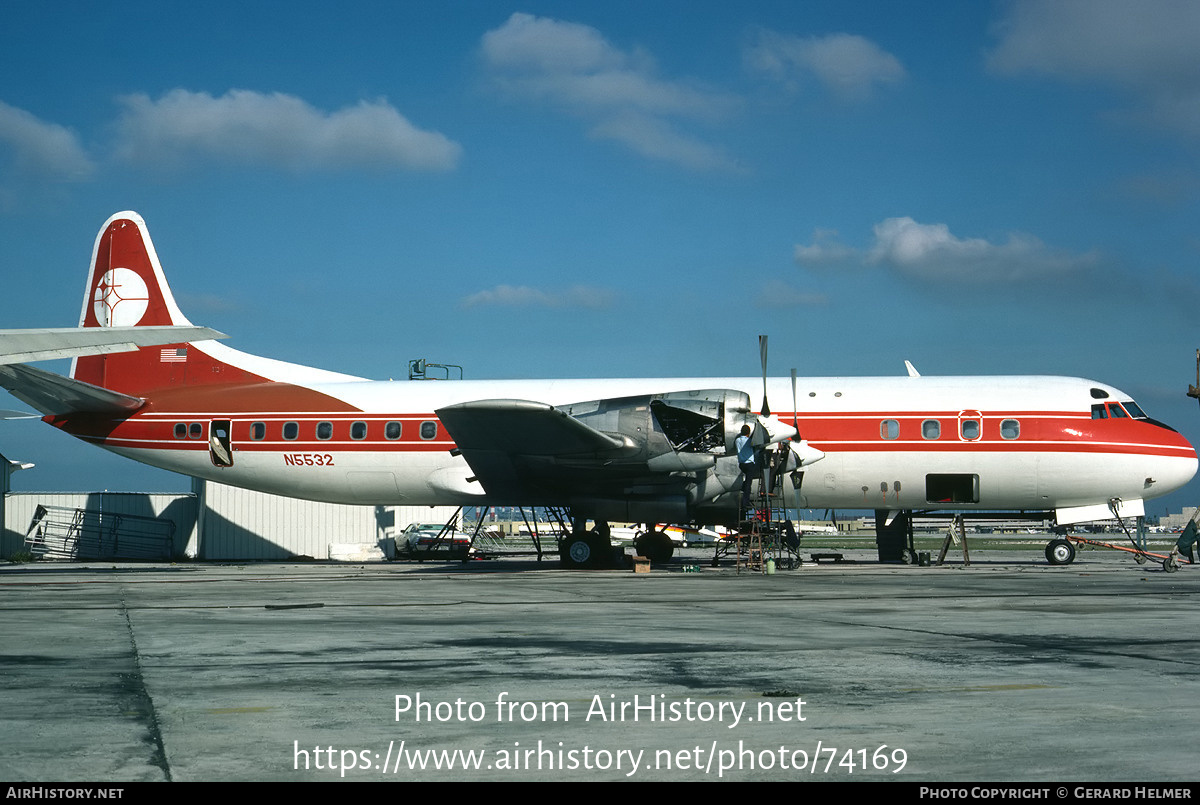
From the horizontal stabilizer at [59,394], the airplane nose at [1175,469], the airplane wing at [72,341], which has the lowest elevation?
the airplane nose at [1175,469]

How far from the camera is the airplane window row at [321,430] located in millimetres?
27625

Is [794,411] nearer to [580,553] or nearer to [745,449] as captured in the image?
[745,449]

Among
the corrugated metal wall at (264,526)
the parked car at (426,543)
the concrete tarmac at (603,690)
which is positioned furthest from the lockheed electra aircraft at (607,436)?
the parked car at (426,543)

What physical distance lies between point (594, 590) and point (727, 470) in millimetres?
7176

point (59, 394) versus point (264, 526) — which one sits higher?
point (59, 394)

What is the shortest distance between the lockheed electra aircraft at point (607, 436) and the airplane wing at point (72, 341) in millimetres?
9721

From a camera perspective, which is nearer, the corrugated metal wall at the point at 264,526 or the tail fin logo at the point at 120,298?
the tail fin logo at the point at 120,298

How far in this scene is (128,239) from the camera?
31297mm

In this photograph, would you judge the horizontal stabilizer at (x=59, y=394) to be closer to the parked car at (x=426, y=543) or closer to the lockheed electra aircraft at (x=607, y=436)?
the lockheed electra aircraft at (x=607, y=436)

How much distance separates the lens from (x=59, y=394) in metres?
28.0

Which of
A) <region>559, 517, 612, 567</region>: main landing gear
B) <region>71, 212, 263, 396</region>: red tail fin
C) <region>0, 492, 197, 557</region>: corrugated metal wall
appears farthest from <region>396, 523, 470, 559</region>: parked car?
<region>559, 517, 612, 567</region>: main landing gear

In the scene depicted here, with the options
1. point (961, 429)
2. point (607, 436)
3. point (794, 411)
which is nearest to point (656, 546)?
point (794, 411)

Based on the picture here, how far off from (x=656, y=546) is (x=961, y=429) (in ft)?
28.1

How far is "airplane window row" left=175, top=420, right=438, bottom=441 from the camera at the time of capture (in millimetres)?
27625
